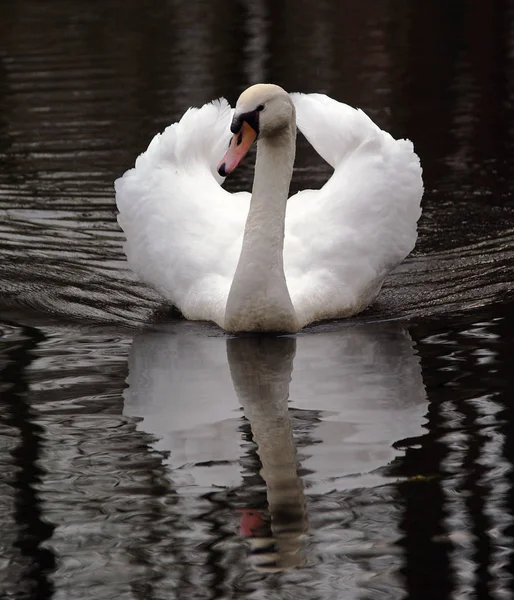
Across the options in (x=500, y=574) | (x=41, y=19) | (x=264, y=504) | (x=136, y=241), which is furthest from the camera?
(x=41, y=19)

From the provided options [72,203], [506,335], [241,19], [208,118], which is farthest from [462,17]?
[506,335]

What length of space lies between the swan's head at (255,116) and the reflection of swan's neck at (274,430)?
3.42ft

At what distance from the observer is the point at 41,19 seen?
2397cm

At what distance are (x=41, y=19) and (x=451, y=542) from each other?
65.2 feet

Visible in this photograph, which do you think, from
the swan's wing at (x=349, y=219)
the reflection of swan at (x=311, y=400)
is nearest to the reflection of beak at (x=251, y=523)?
the reflection of swan at (x=311, y=400)

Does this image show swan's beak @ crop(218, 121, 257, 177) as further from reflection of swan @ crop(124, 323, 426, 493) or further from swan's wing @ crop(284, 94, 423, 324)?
reflection of swan @ crop(124, 323, 426, 493)

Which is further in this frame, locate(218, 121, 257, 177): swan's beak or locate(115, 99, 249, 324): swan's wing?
locate(115, 99, 249, 324): swan's wing

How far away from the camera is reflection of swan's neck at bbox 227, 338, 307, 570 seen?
5.37m

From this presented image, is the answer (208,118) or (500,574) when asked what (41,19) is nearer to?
(208,118)

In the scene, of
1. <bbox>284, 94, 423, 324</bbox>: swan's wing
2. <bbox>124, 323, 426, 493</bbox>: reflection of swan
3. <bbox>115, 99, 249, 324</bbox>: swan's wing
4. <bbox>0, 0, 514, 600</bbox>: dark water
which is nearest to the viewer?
<bbox>0, 0, 514, 600</bbox>: dark water

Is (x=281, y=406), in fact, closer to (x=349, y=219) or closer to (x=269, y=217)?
(x=269, y=217)

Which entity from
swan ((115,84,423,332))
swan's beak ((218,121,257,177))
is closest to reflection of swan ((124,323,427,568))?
swan ((115,84,423,332))

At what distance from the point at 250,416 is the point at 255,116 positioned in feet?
Answer: 5.79

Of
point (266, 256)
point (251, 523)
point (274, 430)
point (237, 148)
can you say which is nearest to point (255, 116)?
point (237, 148)
